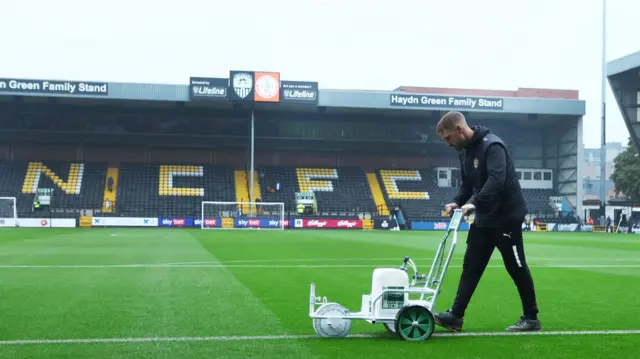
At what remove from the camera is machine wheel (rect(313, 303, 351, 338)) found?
568cm

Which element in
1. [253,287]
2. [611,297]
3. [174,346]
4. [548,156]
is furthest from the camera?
[548,156]

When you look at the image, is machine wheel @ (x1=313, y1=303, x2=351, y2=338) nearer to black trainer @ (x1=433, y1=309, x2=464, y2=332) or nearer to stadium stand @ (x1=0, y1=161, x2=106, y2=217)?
black trainer @ (x1=433, y1=309, x2=464, y2=332)

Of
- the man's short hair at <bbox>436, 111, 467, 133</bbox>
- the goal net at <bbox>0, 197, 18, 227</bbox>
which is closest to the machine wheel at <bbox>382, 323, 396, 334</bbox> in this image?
the man's short hair at <bbox>436, 111, 467, 133</bbox>

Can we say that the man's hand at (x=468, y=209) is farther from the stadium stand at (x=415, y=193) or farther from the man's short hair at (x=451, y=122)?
the stadium stand at (x=415, y=193)

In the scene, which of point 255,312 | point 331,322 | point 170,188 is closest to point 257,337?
point 331,322

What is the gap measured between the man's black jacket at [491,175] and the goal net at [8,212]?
42197 millimetres

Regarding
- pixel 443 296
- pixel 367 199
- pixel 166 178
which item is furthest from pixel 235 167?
pixel 443 296

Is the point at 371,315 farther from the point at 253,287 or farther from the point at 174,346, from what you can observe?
the point at 253,287

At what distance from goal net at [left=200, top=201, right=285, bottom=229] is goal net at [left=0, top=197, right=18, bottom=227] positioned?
38.8ft

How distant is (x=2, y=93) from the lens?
4519 centimetres

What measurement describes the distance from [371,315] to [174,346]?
5.36 ft

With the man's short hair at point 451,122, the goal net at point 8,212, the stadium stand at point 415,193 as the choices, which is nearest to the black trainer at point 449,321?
the man's short hair at point 451,122

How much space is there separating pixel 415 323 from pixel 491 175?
1.44 metres

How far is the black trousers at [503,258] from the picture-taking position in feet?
20.0
